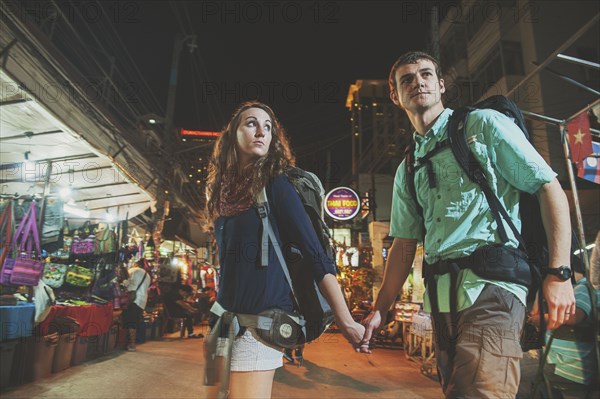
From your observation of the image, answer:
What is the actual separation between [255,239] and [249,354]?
56 centimetres

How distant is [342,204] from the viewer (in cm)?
1356

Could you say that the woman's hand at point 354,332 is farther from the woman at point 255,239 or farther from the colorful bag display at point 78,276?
the colorful bag display at point 78,276

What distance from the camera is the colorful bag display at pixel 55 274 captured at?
7465 mm

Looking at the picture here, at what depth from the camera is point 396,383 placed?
6.45 m

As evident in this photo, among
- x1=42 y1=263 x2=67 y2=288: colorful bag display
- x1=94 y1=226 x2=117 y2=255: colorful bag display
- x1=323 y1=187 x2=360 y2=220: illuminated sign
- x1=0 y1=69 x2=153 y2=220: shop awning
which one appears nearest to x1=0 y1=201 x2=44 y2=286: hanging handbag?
x1=0 y1=69 x2=153 y2=220: shop awning

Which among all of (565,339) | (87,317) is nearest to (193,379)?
(87,317)

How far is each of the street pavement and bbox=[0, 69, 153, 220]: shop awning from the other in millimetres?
3458

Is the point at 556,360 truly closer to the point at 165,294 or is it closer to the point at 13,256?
the point at 13,256

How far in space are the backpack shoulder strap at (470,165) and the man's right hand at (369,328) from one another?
83cm

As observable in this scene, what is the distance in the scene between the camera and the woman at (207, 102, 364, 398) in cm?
180

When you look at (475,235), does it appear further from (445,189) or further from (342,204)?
(342,204)

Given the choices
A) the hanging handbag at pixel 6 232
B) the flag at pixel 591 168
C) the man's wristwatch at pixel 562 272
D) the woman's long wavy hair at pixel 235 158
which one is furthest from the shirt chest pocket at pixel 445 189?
the hanging handbag at pixel 6 232

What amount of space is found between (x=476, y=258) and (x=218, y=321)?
129 centimetres

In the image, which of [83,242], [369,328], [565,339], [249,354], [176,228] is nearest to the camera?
[249,354]
